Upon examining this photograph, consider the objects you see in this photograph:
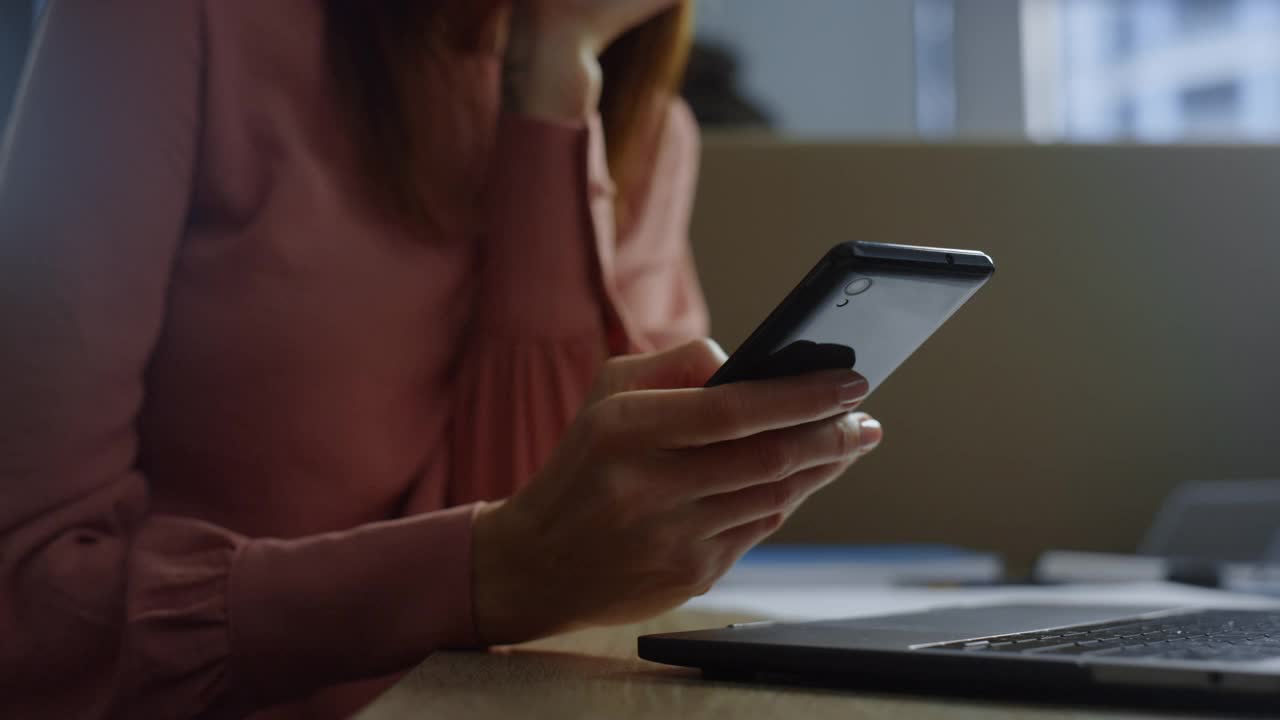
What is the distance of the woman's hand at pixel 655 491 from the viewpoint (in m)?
0.38

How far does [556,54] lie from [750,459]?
39 cm

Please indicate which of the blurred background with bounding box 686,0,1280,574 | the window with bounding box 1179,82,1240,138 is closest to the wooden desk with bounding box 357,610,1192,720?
the blurred background with bounding box 686,0,1280,574

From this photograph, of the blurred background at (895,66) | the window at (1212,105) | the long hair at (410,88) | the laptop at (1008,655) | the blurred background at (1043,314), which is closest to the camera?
the laptop at (1008,655)

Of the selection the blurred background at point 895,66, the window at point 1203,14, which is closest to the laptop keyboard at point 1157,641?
the blurred background at point 895,66

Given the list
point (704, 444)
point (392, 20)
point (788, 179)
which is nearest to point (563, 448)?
point (704, 444)

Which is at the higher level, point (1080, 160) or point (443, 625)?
point (1080, 160)

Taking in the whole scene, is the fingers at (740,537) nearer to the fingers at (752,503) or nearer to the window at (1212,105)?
the fingers at (752,503)

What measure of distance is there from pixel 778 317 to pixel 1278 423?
114cm

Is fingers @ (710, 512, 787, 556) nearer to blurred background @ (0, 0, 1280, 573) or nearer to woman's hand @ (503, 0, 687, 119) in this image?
woman's hand @ (503, 0, 687, 119)

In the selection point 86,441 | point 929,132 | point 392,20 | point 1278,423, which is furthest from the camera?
point 929,132

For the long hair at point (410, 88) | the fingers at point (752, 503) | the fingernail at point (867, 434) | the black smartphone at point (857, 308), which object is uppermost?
the long hair at point (410, 88)

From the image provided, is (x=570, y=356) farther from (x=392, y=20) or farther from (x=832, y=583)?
(x=832, y=583)

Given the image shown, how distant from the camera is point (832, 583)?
92cm

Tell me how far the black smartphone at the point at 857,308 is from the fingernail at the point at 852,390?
1cm
